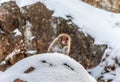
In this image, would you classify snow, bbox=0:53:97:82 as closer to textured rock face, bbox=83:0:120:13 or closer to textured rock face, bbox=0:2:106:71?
textured rock face, bbox=0:2:106:71

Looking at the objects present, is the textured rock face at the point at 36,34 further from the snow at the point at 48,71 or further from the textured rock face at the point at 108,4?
the snow at the point at 48,71

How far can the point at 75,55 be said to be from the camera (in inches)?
317

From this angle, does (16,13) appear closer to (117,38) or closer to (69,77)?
(117,38)

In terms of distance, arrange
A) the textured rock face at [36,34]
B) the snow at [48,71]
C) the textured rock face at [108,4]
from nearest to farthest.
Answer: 1. the snow at [48,71]
2. the textured rock face at [36,34]
3. the textured rock face at [108,4]

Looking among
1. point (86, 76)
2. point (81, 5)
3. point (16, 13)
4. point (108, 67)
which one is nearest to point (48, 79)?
point (86, 76)

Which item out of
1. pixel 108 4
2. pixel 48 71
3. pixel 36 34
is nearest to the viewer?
pixel 48 71

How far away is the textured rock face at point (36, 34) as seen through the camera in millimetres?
7973

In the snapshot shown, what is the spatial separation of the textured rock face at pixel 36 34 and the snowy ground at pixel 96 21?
5.4 inches

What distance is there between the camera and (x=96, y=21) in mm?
8656

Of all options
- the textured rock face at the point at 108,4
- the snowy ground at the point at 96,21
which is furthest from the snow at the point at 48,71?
the textured rock face at the point at 108,4

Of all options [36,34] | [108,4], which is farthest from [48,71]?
[108,4]

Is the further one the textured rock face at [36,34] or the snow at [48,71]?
the textured rock face at [36,34]

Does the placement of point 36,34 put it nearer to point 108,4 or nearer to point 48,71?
point 108,4

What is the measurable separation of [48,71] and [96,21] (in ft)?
20.4
